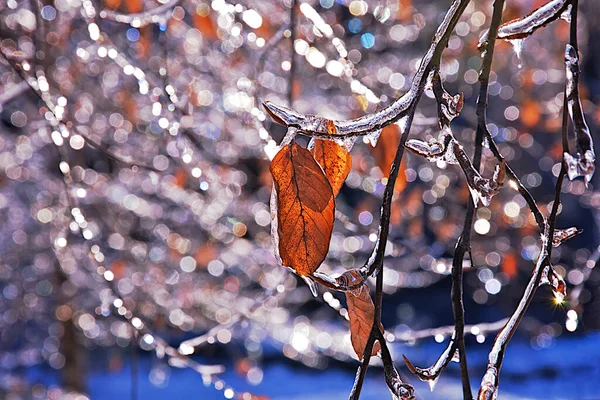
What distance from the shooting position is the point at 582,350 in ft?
24.0

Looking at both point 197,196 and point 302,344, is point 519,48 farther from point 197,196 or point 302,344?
point 197,196

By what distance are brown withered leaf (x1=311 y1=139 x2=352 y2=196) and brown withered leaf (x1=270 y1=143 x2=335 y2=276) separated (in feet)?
0.25

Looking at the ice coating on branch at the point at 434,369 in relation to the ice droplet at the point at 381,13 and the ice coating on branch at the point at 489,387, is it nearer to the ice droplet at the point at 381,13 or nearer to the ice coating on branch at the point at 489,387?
the ice coating on branch at the point at 489,387

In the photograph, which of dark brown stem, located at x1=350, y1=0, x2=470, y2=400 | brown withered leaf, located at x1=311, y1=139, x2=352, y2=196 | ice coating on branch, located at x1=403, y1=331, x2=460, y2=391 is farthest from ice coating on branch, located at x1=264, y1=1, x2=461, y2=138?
ice coating on branch, located at x1=403, y1=331, x2=460, y2=391

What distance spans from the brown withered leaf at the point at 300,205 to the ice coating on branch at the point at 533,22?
261 mm

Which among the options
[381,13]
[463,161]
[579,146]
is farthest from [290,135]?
[381,13]

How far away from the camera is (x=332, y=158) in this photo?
29.4 inches

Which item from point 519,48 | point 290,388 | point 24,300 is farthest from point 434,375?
point 290,388

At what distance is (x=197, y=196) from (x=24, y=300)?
267cm

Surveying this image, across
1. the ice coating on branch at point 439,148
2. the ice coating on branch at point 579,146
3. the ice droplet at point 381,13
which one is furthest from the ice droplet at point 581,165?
the ice droplet at point 381,13

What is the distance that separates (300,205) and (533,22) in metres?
0.34

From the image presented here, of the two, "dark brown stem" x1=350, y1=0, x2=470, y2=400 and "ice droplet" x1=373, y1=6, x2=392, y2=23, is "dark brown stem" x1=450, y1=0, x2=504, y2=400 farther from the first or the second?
"ice droplet" x1=373, y1=6, x2=392, y2=23

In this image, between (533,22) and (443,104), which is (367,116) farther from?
(533,22)

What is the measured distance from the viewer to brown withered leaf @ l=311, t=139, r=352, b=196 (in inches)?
29.3
